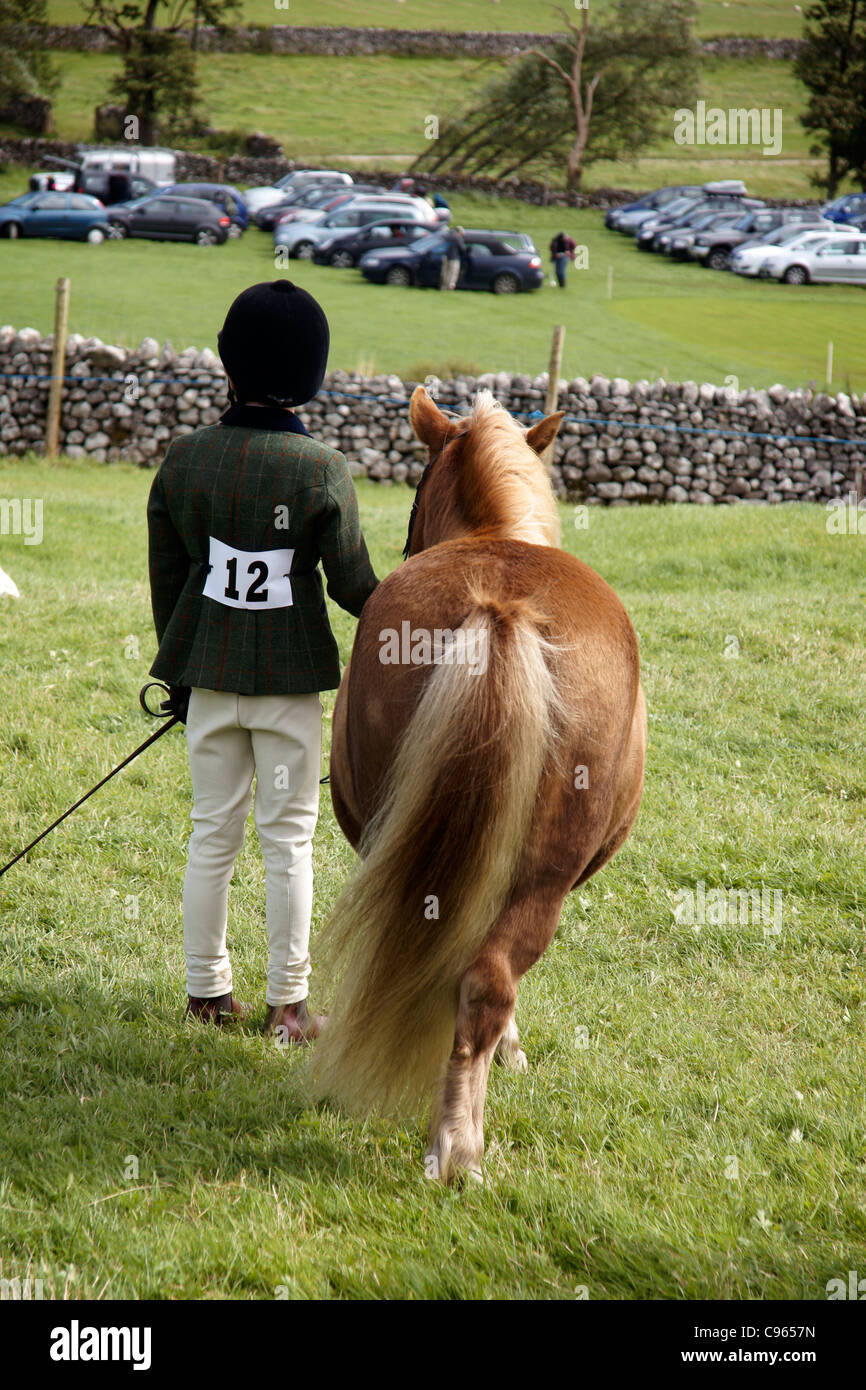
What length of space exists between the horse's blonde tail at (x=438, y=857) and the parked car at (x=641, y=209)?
39.8 meters

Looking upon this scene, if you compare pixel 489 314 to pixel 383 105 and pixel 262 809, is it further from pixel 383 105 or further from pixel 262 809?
pixel 383 105

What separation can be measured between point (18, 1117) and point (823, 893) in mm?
3172

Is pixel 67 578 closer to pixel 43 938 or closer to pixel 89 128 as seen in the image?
pixel 43 938

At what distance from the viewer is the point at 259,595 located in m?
3.00

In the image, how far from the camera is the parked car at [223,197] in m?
31.5

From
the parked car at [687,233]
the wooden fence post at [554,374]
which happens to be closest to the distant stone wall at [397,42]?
the parked car at [687,233]

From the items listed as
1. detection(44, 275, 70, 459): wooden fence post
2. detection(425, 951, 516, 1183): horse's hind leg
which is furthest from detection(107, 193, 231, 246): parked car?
detection(425, 951, 516, 1183): horse's hind leg

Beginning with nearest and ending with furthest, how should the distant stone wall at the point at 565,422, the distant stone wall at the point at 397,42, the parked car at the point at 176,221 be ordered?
the distant stone wall at the point at 565,422 → the parked car at the point at 176,221 → the distant stone wall at the point at 397,42

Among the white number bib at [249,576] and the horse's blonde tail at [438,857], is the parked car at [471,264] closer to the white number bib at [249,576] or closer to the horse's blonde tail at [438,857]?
the white number bib at [249,576]

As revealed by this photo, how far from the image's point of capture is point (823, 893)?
441 cm

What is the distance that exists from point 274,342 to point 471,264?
26.5 meters

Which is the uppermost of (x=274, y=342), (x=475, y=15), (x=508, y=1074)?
(x=475, y=15)

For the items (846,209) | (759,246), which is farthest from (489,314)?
(846,209)

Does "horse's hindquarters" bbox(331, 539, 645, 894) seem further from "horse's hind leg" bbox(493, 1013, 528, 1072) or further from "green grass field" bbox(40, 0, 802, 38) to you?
"green grass field" bbox(40, 0, 802, 38)
